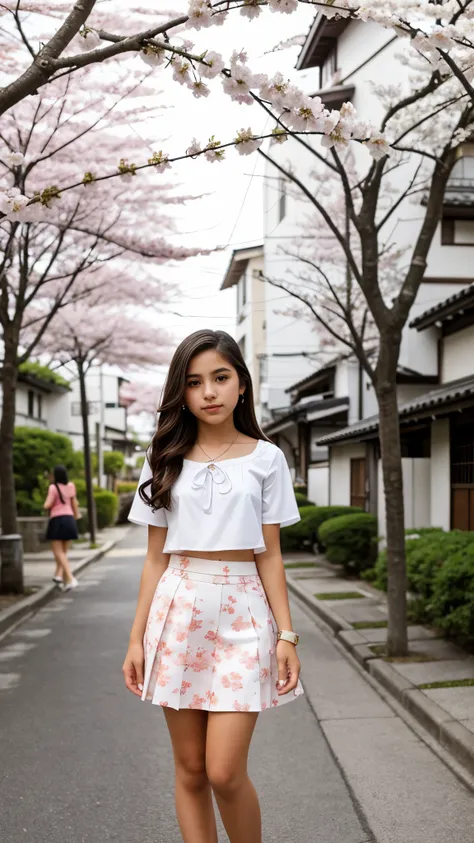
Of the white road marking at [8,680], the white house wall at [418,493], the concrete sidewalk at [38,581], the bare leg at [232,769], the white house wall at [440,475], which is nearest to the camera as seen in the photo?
the bare leg at [232,769]

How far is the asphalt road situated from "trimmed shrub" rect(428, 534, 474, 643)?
1794mm

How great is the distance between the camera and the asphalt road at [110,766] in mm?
4137

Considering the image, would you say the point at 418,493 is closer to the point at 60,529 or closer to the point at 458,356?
the point at 458,356

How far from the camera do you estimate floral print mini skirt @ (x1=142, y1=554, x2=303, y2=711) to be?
284cm

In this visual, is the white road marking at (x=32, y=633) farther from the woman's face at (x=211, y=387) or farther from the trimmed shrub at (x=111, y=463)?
the trimmed shrub at (x=111, y=463)

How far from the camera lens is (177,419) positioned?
3139 mm

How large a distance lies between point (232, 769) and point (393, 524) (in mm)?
5704

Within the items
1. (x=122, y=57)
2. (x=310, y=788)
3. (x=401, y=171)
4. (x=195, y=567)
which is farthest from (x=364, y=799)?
(x=401, y=171)

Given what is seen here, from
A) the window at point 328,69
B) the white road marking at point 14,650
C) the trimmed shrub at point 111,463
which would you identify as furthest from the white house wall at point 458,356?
the trimmed shrub at point 111,463

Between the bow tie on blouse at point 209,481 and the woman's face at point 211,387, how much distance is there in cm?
18

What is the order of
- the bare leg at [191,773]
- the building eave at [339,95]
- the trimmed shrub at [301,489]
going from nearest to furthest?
1. the bare leg at [191,773]
2. the building eave at [339,95]
3. the trimmed shrub at [301,489]

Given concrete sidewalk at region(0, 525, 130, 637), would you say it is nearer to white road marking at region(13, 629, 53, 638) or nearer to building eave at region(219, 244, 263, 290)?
white road marking at region(13, 629, 53, 638)

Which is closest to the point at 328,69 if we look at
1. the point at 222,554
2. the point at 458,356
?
the point at 458,356

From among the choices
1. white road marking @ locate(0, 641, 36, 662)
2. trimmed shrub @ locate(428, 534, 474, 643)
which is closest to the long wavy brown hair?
trimmed shrub @ locate(428, 534, 474, 643)
